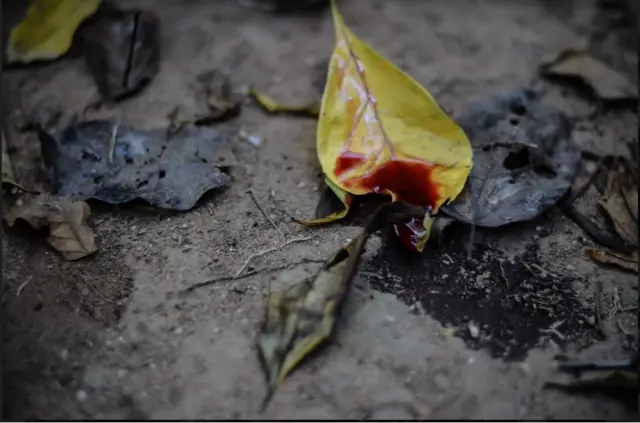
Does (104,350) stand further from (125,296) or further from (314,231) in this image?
(314,231)

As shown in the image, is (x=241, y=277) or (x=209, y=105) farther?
(x=209, y=105)

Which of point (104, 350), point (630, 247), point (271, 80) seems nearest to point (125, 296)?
point (104, 350)

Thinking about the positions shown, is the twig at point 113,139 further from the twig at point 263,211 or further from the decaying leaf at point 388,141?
the decaying leaf at point 388,141

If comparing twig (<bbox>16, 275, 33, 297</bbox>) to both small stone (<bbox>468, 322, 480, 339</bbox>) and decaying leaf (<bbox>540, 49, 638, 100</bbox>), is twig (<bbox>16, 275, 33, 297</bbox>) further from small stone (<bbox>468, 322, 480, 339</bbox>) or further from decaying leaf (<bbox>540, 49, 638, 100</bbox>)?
decaying leaf (<bbox>540, 49, 638, 100</bbox>)

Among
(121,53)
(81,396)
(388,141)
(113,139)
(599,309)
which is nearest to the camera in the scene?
(81,396)

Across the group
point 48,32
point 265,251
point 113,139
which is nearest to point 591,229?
point 265,251

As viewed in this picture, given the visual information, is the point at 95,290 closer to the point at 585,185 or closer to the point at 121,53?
the point at 121,53

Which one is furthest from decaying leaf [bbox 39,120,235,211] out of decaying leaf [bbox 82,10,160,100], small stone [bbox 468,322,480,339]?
small stone [bbox 468,322,480,339]
